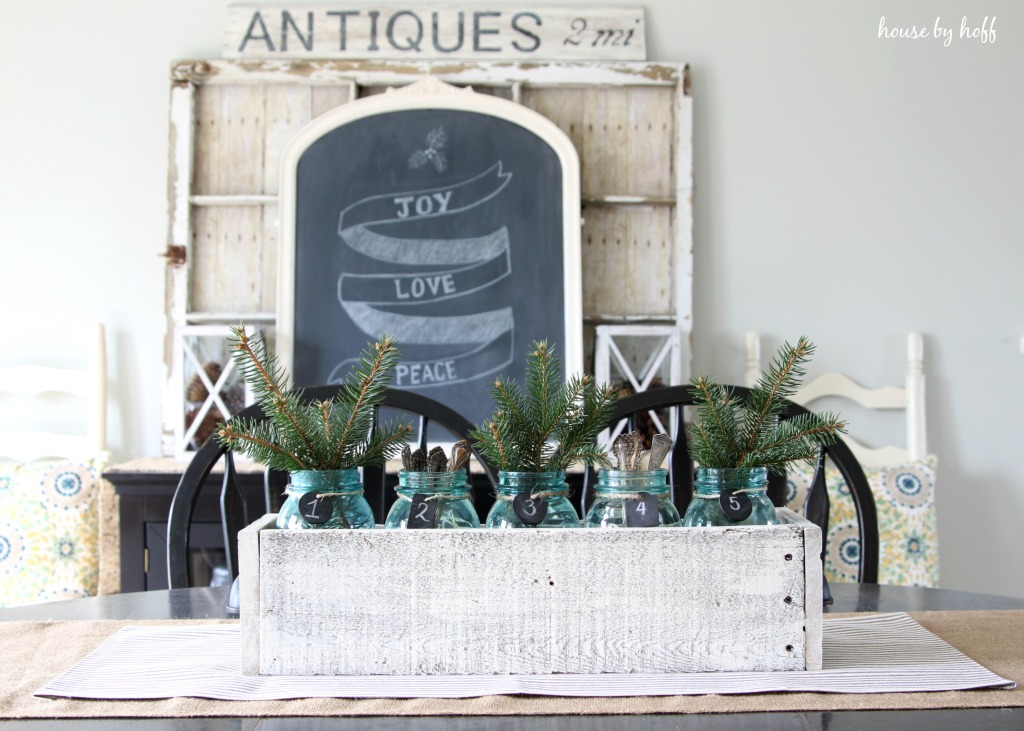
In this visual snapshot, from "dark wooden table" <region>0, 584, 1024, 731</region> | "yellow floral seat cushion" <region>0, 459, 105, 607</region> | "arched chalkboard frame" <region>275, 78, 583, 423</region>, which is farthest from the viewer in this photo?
"arched chalkboard frame" <region>275, 78, 583, 423</region>

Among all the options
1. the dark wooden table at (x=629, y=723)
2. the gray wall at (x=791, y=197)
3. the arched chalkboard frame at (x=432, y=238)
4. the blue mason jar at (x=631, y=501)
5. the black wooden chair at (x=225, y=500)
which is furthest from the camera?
the gray wall at (x=791, y=197)

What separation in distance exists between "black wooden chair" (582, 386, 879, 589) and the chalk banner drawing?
803 mm

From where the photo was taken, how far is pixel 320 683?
0.71m

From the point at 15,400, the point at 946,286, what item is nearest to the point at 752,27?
the point at 946,286

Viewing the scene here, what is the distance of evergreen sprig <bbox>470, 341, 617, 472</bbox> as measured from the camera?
77 cm

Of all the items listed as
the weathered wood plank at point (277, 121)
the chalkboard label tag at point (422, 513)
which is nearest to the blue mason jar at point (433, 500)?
the chalkboard label tag at point (422, 513)

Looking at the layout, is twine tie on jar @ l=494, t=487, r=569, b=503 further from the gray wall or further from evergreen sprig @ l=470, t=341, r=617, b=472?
the gray wall

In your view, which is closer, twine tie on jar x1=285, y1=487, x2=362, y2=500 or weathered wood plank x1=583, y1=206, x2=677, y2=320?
twine tie on jar x1=285, y1=487, x2=362, y2=500

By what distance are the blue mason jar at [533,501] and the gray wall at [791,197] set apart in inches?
60.5

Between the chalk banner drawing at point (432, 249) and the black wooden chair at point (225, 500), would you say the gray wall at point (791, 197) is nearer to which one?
the chalk banner drawing at point (432, 249)

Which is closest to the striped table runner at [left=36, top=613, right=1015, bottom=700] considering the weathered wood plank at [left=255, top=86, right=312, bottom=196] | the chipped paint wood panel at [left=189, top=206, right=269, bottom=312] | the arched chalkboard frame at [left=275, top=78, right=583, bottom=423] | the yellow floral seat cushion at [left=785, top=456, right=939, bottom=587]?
the yellow floral seat cushion at [left=785, top=456, right=939, bottom=587]

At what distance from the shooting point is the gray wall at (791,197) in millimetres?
2236

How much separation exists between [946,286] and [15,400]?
2.26 meters

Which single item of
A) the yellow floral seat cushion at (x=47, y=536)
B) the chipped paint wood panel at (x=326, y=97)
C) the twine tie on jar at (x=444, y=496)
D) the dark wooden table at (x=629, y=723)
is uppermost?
the chipped paint wood panel at (x=326, y=97)
